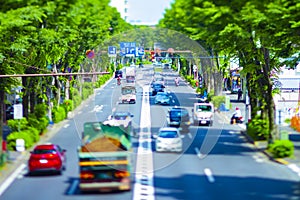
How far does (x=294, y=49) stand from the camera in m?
45.6

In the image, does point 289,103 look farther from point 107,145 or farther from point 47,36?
point 107,145

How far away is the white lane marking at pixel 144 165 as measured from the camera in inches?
1139

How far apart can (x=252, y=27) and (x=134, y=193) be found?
1460 cm

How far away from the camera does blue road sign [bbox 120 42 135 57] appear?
4552cm

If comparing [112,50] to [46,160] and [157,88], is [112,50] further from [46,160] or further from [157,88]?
[46,160]

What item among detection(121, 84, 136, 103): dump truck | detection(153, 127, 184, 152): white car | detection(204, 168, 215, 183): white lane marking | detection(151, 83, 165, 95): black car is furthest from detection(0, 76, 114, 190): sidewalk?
detection(151, 83, 165, 95): black car

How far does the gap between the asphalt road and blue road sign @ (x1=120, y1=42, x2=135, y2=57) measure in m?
5.30

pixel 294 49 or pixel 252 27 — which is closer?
pixel 252 27

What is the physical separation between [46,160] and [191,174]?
302 inches

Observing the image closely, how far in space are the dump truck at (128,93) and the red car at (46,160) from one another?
2323 cm

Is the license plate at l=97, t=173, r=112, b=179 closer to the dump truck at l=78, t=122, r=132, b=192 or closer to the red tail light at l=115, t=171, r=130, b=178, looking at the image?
the dump truck at l=78, t=122, r=132, b=192

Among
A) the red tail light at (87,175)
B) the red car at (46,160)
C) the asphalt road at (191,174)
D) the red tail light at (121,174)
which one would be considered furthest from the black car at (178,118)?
the red tail light at (87,175)

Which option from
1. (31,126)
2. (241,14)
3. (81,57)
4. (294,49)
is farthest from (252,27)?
(81,57)

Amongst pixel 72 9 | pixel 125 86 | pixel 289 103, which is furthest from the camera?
pixel 289 103
